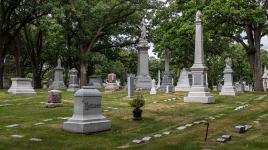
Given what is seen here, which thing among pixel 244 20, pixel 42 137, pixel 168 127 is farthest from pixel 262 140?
pixel 244 20

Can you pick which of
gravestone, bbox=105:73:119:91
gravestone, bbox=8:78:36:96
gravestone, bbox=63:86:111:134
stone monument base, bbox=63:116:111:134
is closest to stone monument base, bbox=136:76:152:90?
gravestone, bbox=105:73:119:91

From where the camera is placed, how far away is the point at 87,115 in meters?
12.5

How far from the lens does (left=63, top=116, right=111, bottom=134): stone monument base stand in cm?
1208

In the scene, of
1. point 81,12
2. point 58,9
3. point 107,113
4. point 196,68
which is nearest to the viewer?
point 107,113

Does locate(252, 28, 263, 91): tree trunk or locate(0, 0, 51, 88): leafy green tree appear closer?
locate(252, 28, 263, 91): tree trunk

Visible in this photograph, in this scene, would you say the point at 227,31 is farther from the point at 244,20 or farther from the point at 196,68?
the point at 196,68

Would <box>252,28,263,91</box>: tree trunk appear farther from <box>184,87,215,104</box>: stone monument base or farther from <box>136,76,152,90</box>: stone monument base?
<box>184,87,215,104</box>: stone monument base

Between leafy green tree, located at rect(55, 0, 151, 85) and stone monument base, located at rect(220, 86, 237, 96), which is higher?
leafy green tree, located at rect(55, 0, 151, 85)

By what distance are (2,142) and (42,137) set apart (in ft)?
3.98

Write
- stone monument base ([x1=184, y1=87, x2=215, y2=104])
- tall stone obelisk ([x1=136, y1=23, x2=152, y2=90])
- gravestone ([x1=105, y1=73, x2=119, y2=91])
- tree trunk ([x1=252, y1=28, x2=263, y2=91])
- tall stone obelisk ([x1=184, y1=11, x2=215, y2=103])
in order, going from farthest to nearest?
tall stone obelisk ([x1=136, y1=23, x2=152, y2=90])
tree trunk ([x1=252, y1=28, x2=263, y2=91])
gravestone ([x1=105, y1=73, x2=119, y2=91])
tall stone obelisk ([x1=184, y1=11, x2=215, y2=103])
stone monument base ([x1=184, y1=87, x2=215, y2=104])

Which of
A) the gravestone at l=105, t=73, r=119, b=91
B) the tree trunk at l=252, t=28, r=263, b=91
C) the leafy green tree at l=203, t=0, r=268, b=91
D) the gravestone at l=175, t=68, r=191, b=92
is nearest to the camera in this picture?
the leafy green tree at l=203, t=0, r=268, b=91

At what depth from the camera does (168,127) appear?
13.5m

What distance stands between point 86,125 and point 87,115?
44 centimetres

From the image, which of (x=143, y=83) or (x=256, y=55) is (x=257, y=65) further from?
(x=143, y=83)
